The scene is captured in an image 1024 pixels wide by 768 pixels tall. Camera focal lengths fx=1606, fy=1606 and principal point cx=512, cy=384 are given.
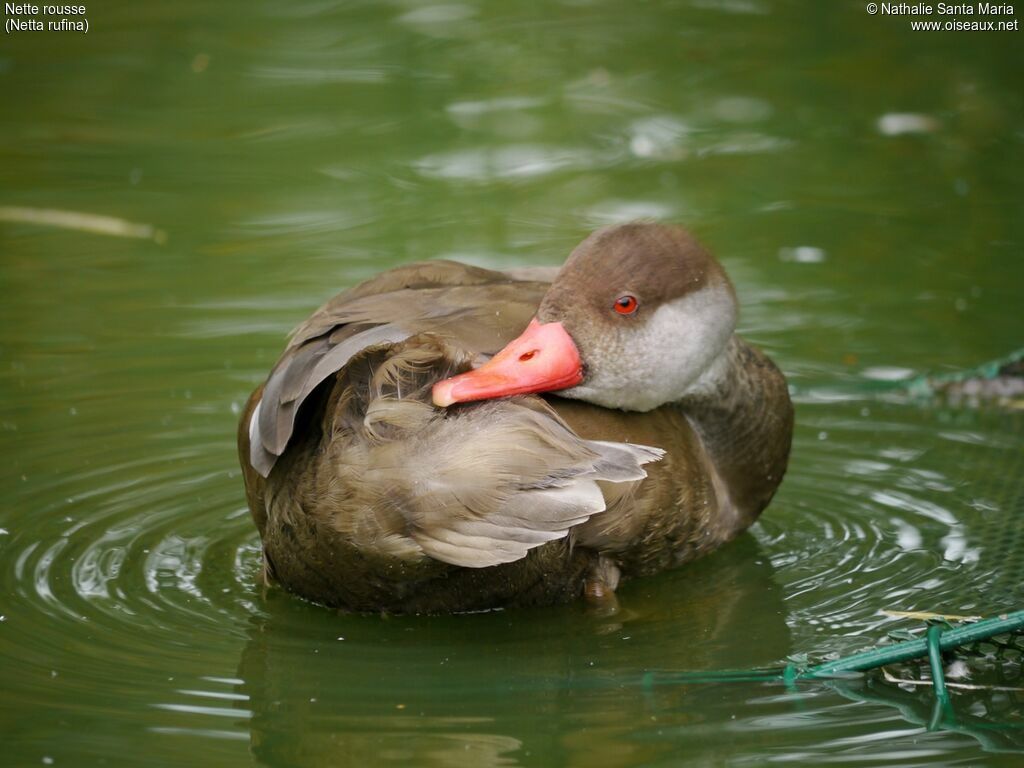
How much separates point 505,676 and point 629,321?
1.05 m

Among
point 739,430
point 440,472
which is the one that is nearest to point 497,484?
point 440,472

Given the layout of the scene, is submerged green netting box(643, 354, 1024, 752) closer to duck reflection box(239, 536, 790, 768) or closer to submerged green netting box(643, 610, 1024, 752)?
submerged green netting box(643, 610, 1024, 752)

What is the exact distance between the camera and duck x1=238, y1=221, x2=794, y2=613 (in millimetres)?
3658

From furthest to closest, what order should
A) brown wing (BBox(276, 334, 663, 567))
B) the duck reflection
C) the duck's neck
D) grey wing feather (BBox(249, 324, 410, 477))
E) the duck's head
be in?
the duck's neck, the duck's head, grey wing feather (BBox(249, 324, 410, 477)), brown wing (BBox(276, 334, 663, 567)), the duck reflection

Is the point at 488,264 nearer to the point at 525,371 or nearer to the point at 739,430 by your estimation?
the point at 739,430

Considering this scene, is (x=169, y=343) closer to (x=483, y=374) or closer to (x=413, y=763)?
(x=483, y=374)

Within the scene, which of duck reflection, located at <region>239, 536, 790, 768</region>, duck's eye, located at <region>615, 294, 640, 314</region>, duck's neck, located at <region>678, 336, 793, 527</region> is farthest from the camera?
duck's neck, located at <region>678, 336, 793, 527</region>

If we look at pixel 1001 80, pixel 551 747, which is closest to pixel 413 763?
pixel 551 747

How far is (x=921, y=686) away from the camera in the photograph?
12.1 ft

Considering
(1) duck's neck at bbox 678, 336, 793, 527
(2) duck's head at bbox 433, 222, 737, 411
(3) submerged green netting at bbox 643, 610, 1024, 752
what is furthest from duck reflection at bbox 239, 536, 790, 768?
(2) duck's head at bbox 433, 222, 737, 411

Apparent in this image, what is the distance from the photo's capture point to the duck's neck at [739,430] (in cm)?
470

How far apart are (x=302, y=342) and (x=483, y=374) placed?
505mm

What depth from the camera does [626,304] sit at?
4348mm

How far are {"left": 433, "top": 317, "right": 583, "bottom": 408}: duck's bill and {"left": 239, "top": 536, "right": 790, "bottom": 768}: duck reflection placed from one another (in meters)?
0.64
